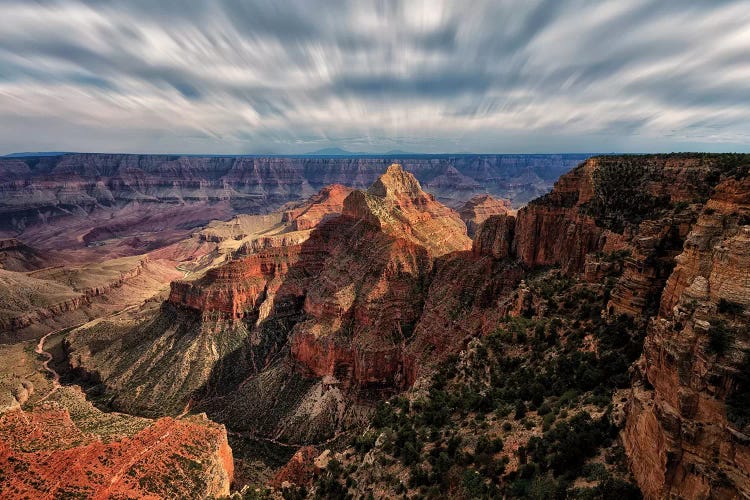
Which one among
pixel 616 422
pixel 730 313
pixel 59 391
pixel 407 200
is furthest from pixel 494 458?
pixel 407 200

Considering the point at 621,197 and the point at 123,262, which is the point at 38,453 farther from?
the point at 123,262

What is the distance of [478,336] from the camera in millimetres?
53500

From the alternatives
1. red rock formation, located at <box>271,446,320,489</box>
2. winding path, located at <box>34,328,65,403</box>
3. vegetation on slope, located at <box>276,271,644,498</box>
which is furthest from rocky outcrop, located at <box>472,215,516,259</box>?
winding path, located at <box>34,328,65,403</box>

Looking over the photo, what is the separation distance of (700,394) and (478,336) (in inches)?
1455

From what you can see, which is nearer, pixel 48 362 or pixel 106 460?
pixel 106 460

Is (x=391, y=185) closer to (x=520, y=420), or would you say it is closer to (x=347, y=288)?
(x=347, y=288)

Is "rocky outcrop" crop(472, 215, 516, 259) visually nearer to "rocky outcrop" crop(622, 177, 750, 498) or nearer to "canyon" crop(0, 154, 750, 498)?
"canyon" crop(0, 154, 750, 498)

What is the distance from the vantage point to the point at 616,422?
76.8 ft

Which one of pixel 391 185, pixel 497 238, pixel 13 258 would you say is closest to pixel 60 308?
pixel 13 258

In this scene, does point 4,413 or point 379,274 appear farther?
point 379,274

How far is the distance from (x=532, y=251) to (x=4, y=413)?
7545cm

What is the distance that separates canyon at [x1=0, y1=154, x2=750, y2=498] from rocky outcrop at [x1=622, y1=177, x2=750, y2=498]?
7 centimetres

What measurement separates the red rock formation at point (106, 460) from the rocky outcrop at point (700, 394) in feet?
156

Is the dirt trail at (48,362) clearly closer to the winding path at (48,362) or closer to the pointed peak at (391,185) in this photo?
the winding path at (48,362)
